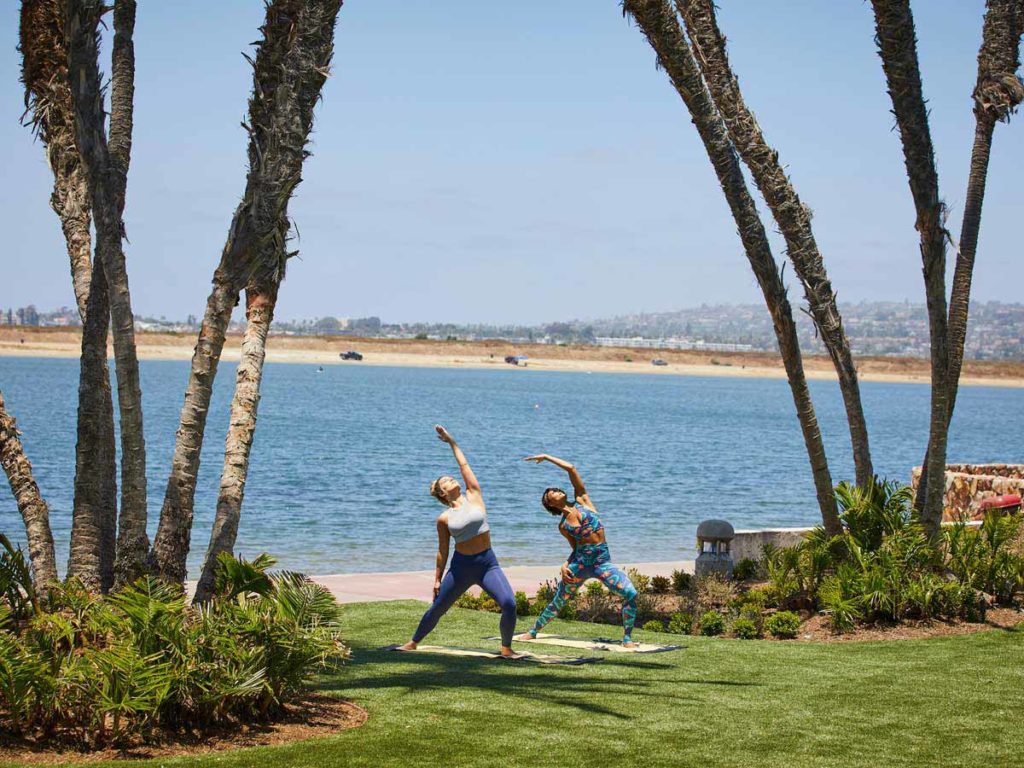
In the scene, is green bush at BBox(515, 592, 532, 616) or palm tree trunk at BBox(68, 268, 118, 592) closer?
palm tree trunk at BBox(68, 268, 118, 592)

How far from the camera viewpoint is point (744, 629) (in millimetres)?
12273

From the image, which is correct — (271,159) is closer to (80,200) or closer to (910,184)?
(80,200)

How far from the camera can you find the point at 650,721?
326 inches

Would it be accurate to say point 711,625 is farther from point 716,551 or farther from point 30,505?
point 30,505

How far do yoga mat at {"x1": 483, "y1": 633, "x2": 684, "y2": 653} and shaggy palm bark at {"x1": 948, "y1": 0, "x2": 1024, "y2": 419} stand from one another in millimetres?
4686

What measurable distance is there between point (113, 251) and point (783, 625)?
7.43m

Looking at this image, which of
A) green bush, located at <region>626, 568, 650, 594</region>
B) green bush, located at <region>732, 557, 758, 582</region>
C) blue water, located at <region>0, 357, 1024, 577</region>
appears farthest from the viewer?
blue water, located at <region>0, 357, 1024, 577</region>

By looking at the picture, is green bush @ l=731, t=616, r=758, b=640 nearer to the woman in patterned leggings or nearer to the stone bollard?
the woman in patterned leggings

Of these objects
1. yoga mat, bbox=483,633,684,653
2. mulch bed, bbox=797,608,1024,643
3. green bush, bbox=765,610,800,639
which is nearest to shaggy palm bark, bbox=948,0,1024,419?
mulch bed, bbox=797,608,1024,643

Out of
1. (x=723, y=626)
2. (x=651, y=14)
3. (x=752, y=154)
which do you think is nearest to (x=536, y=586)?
(x=723, y=626)

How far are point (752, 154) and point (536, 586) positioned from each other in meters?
→ 6.24

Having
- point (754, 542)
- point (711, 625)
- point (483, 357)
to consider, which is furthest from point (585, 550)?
point (483, 357)

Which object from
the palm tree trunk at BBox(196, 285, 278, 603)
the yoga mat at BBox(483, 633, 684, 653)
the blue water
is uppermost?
the palm tree trunk at BBox(196, 285, 278, 603)

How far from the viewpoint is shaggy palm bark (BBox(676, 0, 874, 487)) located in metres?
13.2
